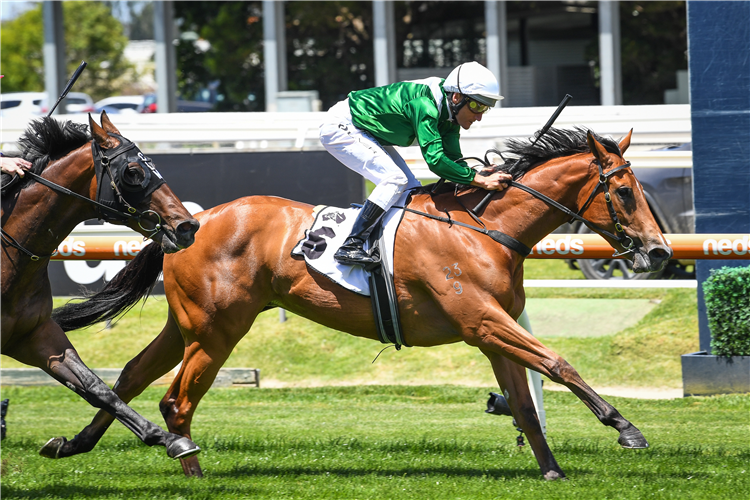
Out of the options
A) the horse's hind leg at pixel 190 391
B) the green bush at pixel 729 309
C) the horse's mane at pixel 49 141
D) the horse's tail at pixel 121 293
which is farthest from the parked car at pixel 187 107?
the horse's mane at pixel 49 141

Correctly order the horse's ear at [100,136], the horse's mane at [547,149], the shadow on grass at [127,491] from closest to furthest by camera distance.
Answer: the horse's ear at [100,136] → the shadow on grass at [127,491] → the horse's mane at [547,149]

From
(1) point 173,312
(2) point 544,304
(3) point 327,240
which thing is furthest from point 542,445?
(2) point 544,304

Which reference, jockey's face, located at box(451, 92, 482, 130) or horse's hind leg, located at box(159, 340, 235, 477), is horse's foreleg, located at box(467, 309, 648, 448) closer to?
jockey's face, located at box(451, 92, 482, 130)

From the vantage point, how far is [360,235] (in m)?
5.13

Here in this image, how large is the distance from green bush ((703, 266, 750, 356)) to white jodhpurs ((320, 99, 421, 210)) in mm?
3549

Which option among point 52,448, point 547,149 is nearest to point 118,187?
point 52,448

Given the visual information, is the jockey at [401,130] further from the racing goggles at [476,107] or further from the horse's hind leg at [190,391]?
the horse's hind leg at [190,391]

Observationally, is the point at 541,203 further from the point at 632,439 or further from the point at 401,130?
the point at 632,439

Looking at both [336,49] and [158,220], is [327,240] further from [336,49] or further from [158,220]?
[336,49]

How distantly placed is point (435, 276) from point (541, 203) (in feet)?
2.40

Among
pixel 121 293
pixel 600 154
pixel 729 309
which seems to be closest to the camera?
pixel 600 154

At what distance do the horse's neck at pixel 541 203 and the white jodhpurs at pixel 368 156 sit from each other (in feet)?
1.79

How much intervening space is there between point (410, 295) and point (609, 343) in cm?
472

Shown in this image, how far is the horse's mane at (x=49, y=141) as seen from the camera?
479cm
